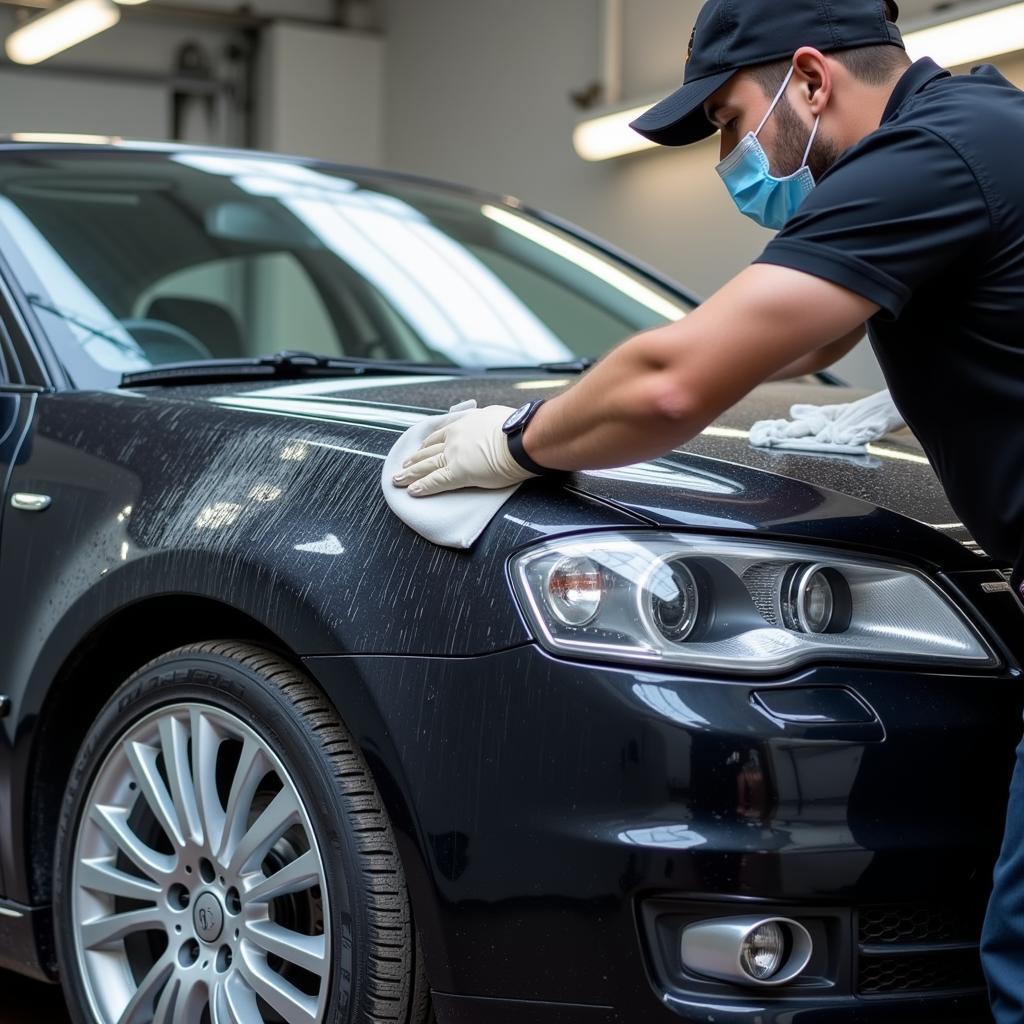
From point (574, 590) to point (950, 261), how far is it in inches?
19.5

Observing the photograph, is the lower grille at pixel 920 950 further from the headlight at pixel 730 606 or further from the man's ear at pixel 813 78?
the man's ear at pixel 813 78

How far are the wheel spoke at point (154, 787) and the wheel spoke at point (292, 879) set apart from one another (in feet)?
0.53

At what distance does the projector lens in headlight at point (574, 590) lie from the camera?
66.7 inches

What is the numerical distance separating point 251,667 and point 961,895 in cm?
84

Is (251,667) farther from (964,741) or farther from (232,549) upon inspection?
(964,741)

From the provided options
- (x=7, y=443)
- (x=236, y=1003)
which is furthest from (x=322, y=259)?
(x=236, y=1003)

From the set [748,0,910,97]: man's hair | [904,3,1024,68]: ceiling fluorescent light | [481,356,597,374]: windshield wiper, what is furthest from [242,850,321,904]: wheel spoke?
[904,3,1024,68]: ceiling fluorescent light

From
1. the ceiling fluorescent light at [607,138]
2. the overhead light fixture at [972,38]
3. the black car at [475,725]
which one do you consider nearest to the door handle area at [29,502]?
the black car at [475,725]

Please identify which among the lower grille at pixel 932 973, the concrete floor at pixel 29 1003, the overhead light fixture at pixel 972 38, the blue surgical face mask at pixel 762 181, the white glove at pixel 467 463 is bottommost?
the concrete floor at pixel 29 1003

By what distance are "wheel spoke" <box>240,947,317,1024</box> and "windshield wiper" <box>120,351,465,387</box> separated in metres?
0.93

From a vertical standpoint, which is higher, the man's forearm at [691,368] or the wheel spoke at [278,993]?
the man's forearm at [691,368]

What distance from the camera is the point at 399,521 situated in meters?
1.83

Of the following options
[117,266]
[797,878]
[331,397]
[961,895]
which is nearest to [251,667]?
[331,397]

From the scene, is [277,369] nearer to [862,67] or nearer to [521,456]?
[521,456]
